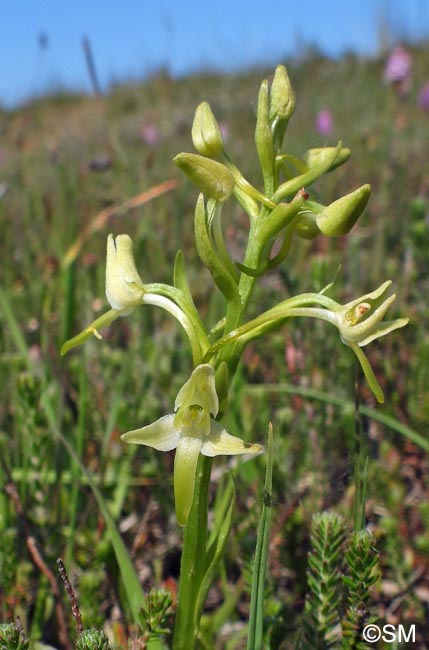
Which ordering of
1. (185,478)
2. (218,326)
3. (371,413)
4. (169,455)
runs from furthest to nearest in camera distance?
(169,455)
(371,413)
(218,326)
(185,478)

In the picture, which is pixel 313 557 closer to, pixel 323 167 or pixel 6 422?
pixel 323 167

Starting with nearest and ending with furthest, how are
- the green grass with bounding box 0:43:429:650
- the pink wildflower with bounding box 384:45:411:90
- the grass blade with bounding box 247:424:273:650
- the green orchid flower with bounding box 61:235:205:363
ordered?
the grass blade with bounding box 247:424:273:650 < the green orchid flower with bounding box 61:235:205:363 < the green grass with bounding box 0:43:429:650 < the pink wildflower with bounding box 384:45:411:90

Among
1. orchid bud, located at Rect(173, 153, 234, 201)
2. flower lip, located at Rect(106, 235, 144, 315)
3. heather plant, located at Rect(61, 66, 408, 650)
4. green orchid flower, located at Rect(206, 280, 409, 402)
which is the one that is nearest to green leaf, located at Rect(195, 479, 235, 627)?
heather plant, located at Rect(61, 66, 408, 650)

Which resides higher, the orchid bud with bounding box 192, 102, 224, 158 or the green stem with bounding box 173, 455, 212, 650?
the orchid bud with bounding box 192, 102, 224, 158

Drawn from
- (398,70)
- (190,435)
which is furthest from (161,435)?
(398,70)

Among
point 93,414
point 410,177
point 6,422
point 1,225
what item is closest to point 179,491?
point 93,414

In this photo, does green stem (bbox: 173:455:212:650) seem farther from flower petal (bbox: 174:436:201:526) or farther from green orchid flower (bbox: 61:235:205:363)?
green orchid flower (bbox: 61:235:205:363)

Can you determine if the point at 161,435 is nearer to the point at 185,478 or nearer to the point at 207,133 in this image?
the point at 185,478

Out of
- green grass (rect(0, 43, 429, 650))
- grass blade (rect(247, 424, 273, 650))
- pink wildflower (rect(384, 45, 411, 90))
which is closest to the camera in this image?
grass blade (rect(247, 424, 273, 650))
